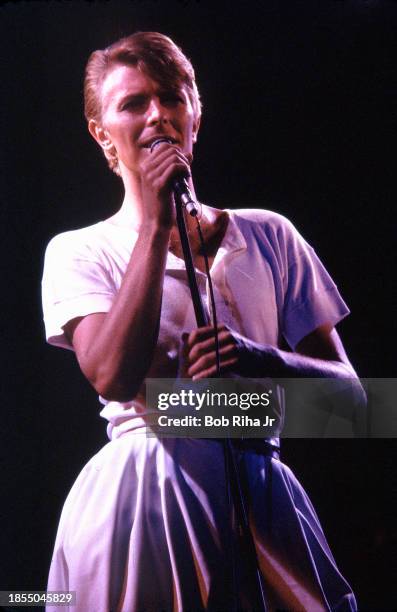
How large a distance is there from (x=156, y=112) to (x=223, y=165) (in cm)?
27

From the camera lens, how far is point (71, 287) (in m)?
1.96

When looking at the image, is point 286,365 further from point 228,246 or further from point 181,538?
point 181,538

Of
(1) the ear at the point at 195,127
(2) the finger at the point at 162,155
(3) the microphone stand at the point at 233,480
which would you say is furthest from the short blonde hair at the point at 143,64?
(3) the microphone stand at the point at 233,480

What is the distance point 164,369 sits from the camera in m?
1.90

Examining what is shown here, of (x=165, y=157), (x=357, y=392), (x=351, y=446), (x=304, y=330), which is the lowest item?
(x=351, y=446)

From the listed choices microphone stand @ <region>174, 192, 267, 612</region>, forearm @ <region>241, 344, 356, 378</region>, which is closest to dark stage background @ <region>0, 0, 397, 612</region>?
forearm @ <region>241, 344, 356, 378</region>

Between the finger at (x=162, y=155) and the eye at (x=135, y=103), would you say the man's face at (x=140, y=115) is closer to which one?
the eye at (x=135, y=103)

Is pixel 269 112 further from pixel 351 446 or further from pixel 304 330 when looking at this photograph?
pixel 351 446

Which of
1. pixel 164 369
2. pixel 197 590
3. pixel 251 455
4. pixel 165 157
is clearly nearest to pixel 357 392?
pixel 251 455

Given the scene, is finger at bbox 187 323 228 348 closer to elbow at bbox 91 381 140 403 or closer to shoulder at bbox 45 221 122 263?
elbow at bbox 91 381 140 403

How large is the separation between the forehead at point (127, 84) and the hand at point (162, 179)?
1.18 feet

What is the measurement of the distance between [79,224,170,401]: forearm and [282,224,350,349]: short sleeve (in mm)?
404

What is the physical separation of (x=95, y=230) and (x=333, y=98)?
832 mm

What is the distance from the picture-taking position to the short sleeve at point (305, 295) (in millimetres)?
2031
